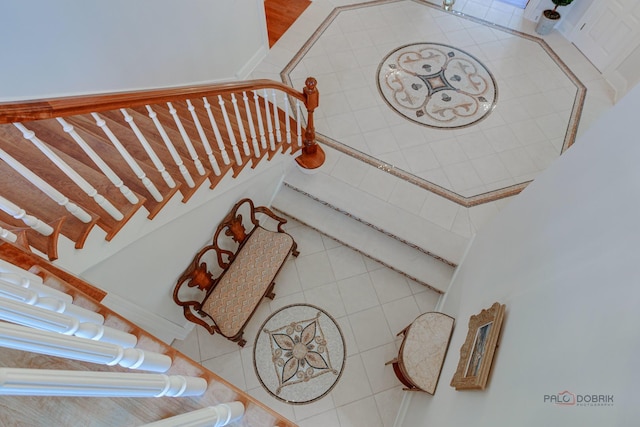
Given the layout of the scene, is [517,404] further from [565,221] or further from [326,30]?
[326,30]

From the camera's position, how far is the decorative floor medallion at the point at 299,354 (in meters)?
2.95

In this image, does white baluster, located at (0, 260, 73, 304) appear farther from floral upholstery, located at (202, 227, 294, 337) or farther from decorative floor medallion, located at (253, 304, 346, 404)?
decorative floor medallion, located at (253, 304, 346, 404)

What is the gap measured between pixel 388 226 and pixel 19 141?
9.15 ft

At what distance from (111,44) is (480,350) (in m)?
3.27

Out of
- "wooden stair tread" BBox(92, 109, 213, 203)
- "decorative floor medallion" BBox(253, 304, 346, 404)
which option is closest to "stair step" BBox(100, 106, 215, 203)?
"wooden stair tread" BBox(92, 109, 213, 203)

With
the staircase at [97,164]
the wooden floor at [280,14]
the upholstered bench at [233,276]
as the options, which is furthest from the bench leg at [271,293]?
the wooden floor at [280,14]

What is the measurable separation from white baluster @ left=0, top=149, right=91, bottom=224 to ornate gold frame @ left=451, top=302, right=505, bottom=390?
6.51ft

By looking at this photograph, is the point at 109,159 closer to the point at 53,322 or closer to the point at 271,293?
the point at 53,322

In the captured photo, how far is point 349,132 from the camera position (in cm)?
394

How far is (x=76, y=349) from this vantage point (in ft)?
3.09

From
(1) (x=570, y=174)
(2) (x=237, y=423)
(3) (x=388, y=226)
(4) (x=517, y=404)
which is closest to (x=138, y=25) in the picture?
(3) (x=388, y=226)

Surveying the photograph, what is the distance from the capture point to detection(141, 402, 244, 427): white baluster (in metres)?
1.01

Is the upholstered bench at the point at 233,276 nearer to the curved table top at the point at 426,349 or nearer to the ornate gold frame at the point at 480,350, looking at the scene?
the curved table top at the point at 426,349

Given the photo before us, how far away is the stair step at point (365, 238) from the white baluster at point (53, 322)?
2.42m
